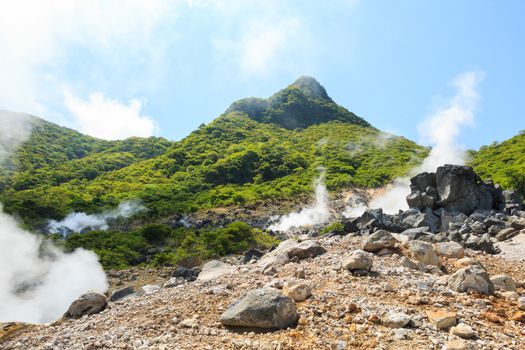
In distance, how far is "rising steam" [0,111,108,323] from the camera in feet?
64.2

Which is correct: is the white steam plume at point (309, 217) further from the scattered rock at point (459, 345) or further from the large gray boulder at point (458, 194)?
the scattered rock at point (459, 345)

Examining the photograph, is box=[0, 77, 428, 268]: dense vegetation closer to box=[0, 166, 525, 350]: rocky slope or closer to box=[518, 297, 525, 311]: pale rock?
box=[0, 166, 525, 350]: rocky slope

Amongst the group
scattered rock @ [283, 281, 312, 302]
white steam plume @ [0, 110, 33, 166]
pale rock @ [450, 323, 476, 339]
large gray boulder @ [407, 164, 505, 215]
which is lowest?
pale rock @ [450, 323, 476, 339]

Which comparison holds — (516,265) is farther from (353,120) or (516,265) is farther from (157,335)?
(353,120)

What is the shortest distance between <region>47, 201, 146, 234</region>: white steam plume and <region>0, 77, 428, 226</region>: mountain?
4.21 ft

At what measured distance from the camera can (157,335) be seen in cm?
748

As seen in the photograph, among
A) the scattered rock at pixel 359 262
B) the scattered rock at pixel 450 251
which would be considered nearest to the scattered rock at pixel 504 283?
the scattered rock at pixel 359 262

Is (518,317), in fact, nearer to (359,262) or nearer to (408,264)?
(359,262)

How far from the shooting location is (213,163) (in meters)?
81.6

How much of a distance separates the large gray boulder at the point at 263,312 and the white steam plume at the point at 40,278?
1451 centimetres

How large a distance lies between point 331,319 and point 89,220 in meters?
44.0

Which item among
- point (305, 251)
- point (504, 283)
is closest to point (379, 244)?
point (305, 251)

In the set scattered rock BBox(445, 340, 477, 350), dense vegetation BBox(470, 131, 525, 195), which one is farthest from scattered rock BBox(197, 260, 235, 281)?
dense vegetation BBox(470, 131, 525, 195)

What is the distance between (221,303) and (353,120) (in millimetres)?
132716
